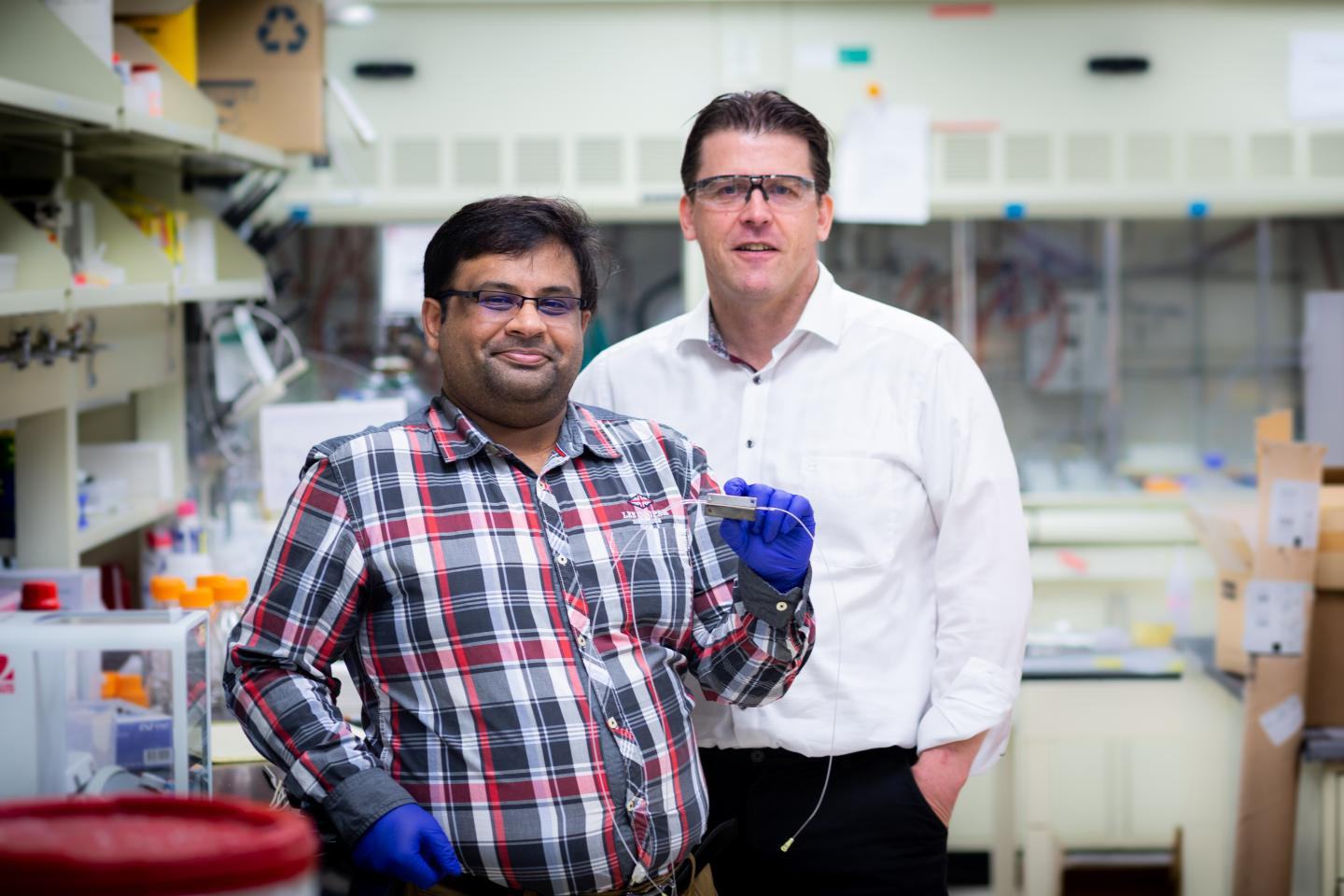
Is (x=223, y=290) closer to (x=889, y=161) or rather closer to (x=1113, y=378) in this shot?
(x=889, y=161)

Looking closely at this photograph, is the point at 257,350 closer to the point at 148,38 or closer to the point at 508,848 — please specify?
the point at 148,38

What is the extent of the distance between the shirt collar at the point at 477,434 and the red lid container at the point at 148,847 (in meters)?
0.76

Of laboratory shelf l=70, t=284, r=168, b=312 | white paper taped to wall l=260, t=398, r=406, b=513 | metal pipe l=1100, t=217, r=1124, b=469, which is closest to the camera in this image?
laboratory shelf l=70, t=284, r=168, b=312

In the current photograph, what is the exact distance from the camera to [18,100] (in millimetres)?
1879

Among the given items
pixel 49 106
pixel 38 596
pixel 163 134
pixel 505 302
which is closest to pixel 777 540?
pixel 505 302

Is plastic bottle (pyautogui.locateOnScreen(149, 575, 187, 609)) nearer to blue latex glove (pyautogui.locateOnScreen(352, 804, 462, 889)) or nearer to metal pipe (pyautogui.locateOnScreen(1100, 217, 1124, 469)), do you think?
blue latex glove (pyautogui.locateOnScreen(352, 804, 462, 889))

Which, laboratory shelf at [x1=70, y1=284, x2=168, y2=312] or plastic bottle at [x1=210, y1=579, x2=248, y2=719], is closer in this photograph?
laboratory shelf at [x1=70, y1=284, x2=168, y2=312]

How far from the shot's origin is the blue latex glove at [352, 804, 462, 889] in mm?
1476

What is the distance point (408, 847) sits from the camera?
1.47m

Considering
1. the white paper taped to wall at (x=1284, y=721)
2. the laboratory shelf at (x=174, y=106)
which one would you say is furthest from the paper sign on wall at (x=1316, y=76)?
the laboratory shelf at (x=174, y=106)

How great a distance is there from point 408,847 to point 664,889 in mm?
363

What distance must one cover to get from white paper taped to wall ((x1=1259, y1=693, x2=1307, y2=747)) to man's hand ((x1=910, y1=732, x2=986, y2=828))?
4.62 ft

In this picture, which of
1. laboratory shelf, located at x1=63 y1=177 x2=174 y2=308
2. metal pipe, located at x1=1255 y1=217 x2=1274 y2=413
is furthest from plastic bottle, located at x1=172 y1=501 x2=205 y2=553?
metal pipe, located at x1=1255 y1=217 x2=1274 y2=413

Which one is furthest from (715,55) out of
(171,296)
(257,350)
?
(171,296)
